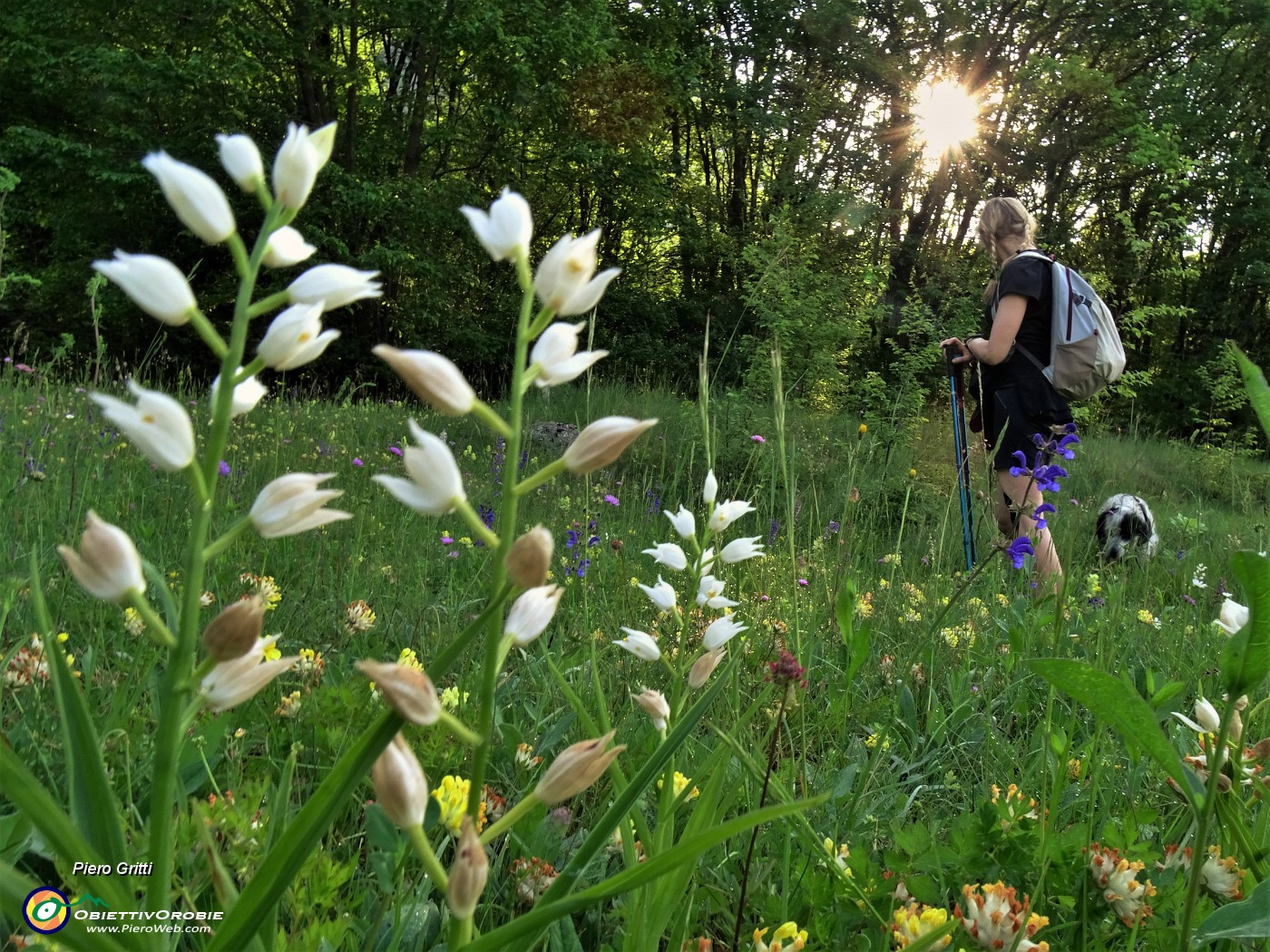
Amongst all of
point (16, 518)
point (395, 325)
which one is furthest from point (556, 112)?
point (16, 518)

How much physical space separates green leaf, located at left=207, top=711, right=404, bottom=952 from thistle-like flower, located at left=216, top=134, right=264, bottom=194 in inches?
12.3

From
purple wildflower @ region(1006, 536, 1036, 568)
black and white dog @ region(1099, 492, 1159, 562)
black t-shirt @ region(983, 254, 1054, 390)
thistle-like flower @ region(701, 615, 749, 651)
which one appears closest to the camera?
thistle-like flower @ region(701, 615, 749, 651)

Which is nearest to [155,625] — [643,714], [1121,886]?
[1121,886]

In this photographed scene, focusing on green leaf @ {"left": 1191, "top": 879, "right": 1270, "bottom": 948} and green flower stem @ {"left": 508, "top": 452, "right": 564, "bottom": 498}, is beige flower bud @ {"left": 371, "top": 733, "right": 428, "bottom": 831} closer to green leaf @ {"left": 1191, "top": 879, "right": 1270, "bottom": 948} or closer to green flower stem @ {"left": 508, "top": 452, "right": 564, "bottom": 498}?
green flower stem @ {"left": 508, "top": 452, "right": 564, "bottom": 498}

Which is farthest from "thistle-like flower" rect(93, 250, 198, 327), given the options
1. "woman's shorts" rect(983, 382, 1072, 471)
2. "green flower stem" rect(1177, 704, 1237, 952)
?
"woman's shorts" rect(983, 382, 1072, 471)

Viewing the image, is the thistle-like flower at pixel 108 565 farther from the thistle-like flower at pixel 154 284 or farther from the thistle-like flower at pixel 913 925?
the thistle-like flower at pixel 913 925

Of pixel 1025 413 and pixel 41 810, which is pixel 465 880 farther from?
pixel 1025 413

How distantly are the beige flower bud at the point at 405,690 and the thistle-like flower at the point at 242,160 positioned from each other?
29cm

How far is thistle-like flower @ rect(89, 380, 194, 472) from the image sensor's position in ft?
1.33

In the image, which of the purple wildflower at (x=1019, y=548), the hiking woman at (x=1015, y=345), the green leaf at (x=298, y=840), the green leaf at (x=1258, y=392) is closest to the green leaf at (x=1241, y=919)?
the green leaf at (x=1258, y=392)

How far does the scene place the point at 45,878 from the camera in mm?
952

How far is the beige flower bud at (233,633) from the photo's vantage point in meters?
0.39

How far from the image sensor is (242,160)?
0.47 metres

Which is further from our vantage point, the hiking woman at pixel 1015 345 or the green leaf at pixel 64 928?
the hiking woman at pixel 1015 345
